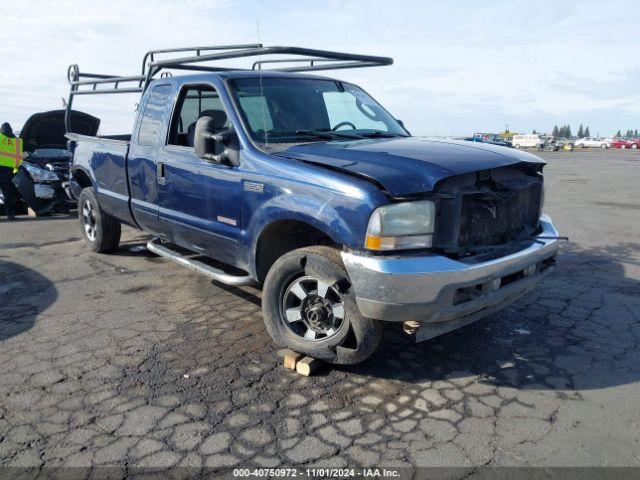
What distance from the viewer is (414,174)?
321cm

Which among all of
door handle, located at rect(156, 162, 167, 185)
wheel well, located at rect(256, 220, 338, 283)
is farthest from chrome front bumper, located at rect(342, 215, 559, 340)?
door handle, located at rect(156, 162, 167, 185)

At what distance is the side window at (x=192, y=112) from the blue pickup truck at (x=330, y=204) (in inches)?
0.5

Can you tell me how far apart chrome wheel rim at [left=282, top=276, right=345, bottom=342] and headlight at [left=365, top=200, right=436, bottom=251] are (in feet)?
1.63

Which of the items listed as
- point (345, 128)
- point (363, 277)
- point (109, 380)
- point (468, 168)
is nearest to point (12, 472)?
point (109, 380)

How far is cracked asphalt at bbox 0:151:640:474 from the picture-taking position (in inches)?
109

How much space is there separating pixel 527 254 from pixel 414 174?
1027 mm

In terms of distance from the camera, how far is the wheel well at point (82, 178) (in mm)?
6883

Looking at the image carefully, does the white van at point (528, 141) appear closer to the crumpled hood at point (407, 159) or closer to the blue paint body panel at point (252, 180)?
the blue paint body panel at point (252, 180)

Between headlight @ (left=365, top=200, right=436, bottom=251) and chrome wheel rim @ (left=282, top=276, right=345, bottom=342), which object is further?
chrome wheel rim @ (left=282, top=276, right=345, bottom=342)

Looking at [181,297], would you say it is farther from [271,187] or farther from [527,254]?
[527,254]

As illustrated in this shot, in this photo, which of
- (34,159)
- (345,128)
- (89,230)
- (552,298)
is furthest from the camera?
(34,159)

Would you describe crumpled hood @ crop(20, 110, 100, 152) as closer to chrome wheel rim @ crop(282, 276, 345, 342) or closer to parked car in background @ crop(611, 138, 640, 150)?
chrome wheel rim @ crop(282, 276, 345, 342)

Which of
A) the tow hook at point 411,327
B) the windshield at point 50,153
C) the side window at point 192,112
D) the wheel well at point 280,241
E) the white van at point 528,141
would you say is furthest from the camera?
the white van at point 528,141

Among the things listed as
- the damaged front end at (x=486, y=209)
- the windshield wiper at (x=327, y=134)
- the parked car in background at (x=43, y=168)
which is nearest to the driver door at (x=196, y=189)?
the windshield wiper at (x=327, y=134)
